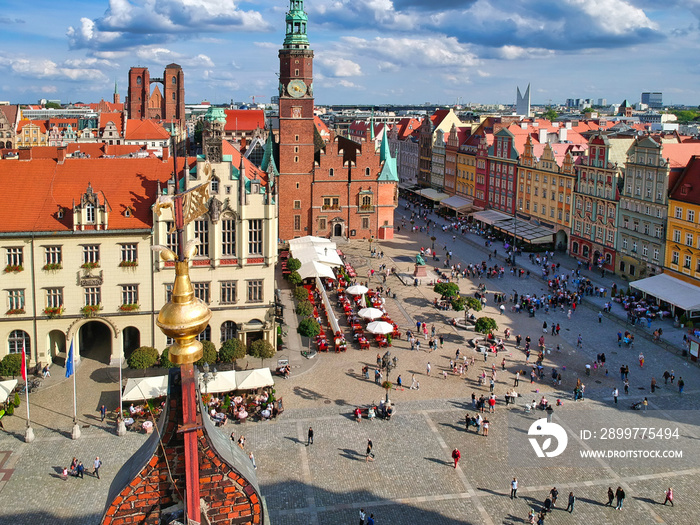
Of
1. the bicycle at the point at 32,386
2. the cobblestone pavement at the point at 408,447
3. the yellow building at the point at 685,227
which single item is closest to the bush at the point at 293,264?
the cobblestone pavement at the point at 408,447

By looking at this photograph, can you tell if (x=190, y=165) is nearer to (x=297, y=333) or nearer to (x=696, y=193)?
(x=297, y=333)

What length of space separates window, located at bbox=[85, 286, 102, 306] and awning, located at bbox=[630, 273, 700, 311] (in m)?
41.6

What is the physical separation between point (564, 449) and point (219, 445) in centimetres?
2725

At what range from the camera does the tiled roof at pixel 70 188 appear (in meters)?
41.3

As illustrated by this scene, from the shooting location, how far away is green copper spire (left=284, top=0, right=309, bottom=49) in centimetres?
7775

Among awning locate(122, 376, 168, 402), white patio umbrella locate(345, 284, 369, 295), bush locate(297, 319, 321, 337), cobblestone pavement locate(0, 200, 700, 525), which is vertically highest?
white patio umbrella locate(345, 284, 369, 295)

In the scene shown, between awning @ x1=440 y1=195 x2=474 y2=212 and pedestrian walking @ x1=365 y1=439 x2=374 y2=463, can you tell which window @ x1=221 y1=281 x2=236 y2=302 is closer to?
pedestrian walking @ x1=365 y1=439 x2=374 y2=463

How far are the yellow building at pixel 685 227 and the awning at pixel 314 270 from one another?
29.5 m

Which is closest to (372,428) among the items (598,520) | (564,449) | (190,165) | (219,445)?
(564,449)

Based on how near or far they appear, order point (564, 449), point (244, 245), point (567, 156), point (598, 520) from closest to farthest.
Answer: point (598, 520) → point (564, 449) → point (244, 245) → point (567, 156)

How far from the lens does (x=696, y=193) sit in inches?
2226

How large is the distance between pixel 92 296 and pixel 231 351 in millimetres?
9362

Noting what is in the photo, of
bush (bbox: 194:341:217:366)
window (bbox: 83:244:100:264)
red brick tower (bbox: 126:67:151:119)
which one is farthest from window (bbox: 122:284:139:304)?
red brick tower (bbox: 126:67:151:119)

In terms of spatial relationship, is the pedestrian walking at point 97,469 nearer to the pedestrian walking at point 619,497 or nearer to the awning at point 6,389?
the awning at point 6,389
